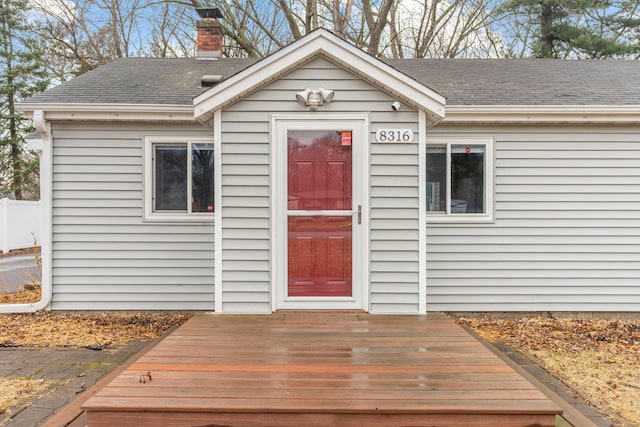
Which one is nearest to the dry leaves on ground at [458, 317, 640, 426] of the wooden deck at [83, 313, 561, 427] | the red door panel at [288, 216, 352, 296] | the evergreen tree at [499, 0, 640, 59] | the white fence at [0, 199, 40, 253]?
the wooden deck at [83, 313, 561, 427]

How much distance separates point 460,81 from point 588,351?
13.5 ft

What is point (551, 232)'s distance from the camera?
547cm

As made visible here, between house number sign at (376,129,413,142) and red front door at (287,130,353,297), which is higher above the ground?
house number sign at (376,129,413,142)

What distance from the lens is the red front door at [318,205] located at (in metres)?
4.10

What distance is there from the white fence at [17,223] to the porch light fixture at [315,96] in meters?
11.0

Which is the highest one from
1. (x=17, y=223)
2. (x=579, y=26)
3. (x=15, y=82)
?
(x=579, y=26)

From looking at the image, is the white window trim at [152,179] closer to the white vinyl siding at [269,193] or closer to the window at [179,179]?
the window at [179,179]

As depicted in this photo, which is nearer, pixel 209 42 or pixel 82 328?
pixel 82 328

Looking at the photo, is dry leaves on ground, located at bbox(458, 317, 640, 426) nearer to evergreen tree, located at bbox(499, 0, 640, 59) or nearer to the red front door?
the red front door

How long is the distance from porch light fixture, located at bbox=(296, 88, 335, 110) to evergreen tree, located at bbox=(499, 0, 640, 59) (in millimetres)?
12390

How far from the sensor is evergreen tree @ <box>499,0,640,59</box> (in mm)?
13039

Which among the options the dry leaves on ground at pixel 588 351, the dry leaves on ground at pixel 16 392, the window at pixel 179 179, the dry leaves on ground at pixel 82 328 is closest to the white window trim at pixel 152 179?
the window at pixel 179 179

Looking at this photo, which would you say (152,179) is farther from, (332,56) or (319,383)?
(319,383)

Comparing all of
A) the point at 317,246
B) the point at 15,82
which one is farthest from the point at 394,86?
the point at 15,82
